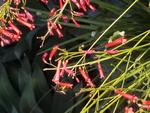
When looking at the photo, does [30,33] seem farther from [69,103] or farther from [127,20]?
[127,20]

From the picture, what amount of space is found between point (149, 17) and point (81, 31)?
1.01 ft

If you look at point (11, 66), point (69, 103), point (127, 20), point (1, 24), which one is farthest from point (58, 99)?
point (1, 24)

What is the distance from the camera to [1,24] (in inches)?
36.2

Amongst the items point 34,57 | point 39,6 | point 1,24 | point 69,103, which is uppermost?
point 1,24

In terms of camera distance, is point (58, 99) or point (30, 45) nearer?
point (58, 99)

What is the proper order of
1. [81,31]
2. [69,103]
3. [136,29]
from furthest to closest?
1. [81,31]
2. [69,103]
3. [136,29]

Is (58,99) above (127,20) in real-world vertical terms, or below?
below

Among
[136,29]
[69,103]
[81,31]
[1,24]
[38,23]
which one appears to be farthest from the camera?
[38,23]

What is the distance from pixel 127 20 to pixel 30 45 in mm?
458

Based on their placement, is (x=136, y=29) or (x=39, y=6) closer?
(x=136, y=29)

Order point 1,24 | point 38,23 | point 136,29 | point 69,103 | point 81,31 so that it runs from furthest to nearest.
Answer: point 38,23 < point 81,31 < point 69,103 < point 136,29 < point 1,24

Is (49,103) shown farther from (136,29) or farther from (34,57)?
(136,29)

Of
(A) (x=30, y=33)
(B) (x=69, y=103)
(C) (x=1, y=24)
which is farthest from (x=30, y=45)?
(C) (x=1, y=24)

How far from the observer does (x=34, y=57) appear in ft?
5.37
